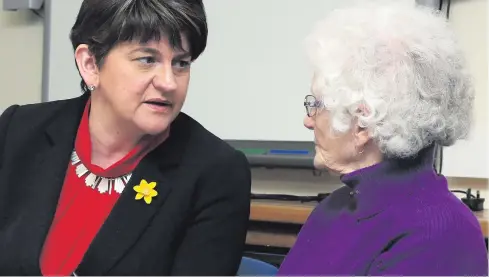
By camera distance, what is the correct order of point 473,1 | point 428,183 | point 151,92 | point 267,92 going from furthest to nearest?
point 267,92, point 473,1, point 151,92, point 428,183

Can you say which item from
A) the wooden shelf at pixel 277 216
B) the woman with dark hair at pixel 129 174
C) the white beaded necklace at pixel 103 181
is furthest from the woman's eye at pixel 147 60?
the wooden shelf at pixel 277 216

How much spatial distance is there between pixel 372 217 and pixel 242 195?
38 centimetres

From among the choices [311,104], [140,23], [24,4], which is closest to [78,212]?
[140,23]

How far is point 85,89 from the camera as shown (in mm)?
1479

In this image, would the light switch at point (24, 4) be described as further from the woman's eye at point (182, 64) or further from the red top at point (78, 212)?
the woman's eye at point (182, 64)

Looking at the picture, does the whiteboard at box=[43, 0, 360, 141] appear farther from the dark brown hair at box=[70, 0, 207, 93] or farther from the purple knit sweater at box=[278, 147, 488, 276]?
the purple knit sweater at box=[278, 147, 488, 276]

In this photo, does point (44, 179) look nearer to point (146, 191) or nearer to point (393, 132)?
point (146, 191)

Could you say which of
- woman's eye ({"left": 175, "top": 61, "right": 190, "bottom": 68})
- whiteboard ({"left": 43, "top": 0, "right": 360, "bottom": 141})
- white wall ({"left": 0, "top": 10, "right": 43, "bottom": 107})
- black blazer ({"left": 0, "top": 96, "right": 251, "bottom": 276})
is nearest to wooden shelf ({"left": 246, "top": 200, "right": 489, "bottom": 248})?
whiteboard ({"left": 43, "top": 0, "right": 360, "bottom": 141})

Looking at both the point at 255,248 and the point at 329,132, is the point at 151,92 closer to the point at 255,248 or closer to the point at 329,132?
the point at 329,132

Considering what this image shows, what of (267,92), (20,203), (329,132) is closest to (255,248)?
(267,92)

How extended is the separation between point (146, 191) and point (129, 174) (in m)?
0.07

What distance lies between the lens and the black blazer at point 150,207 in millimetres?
1251

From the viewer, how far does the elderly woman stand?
93 cm

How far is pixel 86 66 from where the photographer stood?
136 cm
